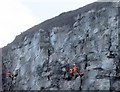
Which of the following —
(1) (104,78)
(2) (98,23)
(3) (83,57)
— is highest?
(2) (98,23)

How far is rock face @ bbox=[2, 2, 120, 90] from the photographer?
3262 centimetres

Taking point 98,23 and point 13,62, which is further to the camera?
point 13,62

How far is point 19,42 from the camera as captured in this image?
51938 millimetres

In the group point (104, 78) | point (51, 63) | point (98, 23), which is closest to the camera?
point (104, 78)

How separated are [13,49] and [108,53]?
2326 centimetres

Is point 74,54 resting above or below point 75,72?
above

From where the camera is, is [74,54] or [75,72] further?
[74,54]

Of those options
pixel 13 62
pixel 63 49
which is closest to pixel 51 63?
pixel 63 49

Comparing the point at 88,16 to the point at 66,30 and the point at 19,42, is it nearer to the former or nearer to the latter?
the point at 66,30

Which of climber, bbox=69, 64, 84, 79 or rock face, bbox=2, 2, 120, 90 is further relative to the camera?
climber, bbox=69, 64, 84, 79

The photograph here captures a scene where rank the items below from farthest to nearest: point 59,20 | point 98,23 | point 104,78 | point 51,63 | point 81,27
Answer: point 59,20 < point 51,63 < point 81,27 < point 98,23 < point 104,78

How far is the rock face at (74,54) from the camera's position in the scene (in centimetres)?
3262

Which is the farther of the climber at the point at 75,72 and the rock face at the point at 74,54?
the climber at the point at 75,72

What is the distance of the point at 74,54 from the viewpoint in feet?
122
